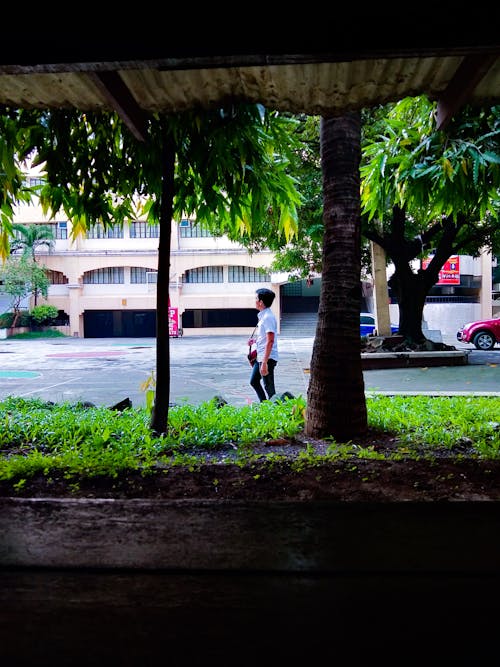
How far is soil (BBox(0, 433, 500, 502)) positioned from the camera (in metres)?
3.21

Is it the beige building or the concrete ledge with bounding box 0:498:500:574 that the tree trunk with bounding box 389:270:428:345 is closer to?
the concrete ledge with bounding box 0:498:500:574

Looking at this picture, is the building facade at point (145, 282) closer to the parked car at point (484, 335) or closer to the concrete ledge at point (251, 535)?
the parked car at point (484, 335)

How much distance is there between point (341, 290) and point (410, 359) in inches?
384

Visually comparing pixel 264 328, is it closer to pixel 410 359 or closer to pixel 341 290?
pixel 341 290

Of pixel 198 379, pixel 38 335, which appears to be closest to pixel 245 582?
pixel 198 379

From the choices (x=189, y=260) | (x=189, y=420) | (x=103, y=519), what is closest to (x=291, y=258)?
(x=189, y=420)

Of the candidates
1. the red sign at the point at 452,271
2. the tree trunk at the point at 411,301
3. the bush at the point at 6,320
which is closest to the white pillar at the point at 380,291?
the tree trunk at the point at 411,301

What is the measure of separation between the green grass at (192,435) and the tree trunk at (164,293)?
0.23 meters

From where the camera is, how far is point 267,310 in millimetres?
6594

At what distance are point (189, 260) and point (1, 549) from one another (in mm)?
34617

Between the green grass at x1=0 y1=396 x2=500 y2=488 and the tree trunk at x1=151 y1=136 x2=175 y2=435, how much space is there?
0.23 meters

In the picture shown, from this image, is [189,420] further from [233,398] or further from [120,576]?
[233,398]

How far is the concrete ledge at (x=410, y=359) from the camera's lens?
1344 centimetres

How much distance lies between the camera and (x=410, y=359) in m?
13.7
